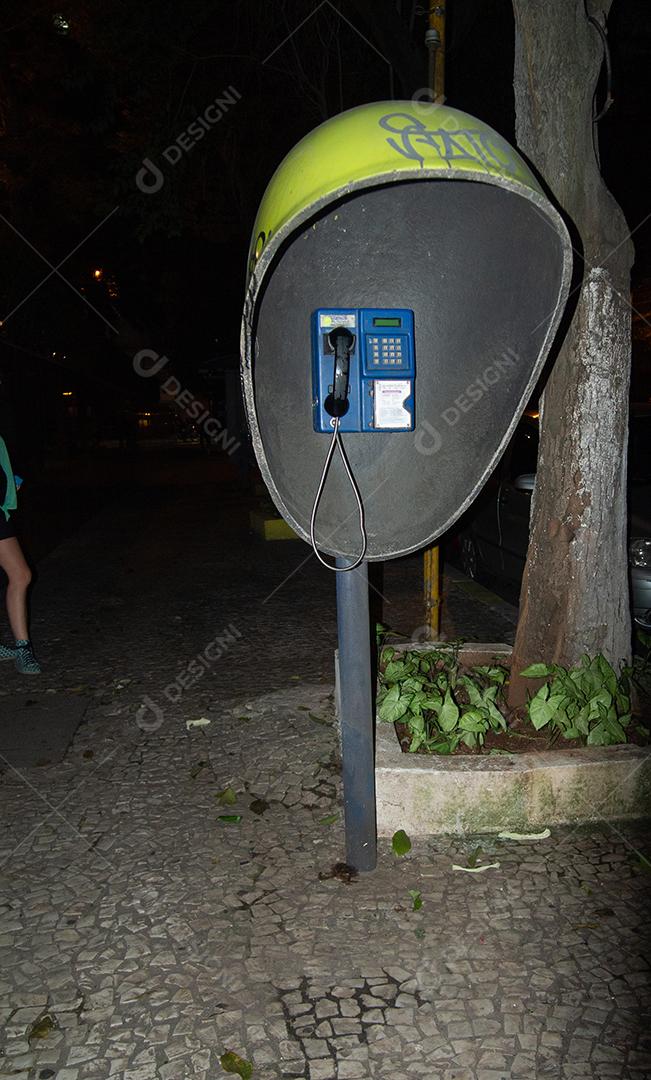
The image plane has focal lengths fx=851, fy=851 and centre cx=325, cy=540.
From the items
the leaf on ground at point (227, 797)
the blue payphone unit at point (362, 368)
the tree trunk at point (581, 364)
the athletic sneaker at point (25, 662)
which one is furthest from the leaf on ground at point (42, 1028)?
the athletic sneaker at point (25, 662)

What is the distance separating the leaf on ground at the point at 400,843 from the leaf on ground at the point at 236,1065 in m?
1.07

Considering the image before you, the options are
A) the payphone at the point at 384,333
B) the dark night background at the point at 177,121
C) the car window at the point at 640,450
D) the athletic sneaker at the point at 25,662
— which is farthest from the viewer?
the dark night background at the point at 177,121

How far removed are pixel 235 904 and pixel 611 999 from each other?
125 centimetres

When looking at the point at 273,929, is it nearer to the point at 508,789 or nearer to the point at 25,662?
the point at 508,789

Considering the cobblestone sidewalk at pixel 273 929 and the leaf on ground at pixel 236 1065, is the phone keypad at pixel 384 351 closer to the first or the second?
the cobblestone sidewalk at pixel 273 929

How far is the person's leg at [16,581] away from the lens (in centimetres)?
527

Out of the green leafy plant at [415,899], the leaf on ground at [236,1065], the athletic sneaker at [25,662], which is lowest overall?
the leaf on ground at [236,1065]

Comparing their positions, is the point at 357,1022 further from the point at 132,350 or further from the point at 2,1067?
the point at 132,350

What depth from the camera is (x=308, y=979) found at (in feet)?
8.54

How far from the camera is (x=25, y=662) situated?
5.41 metres

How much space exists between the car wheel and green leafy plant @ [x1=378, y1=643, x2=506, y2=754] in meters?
3.64

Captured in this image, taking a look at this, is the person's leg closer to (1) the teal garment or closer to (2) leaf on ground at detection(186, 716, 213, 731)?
(1) the teal garment

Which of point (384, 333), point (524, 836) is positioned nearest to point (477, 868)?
point (524, 836)

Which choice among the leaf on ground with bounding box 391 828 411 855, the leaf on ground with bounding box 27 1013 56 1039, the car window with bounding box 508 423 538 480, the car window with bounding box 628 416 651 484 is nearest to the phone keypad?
the leaf on ground with bounding box 391 828 411 855
